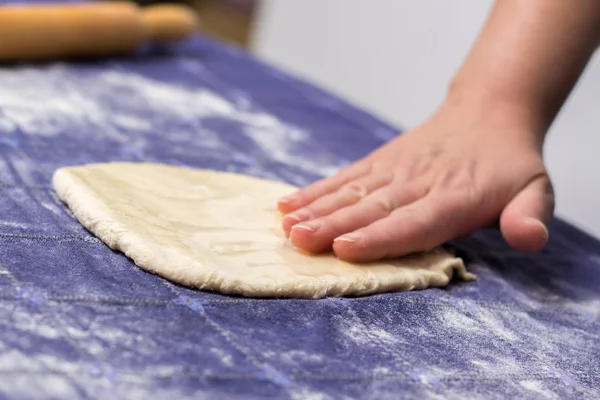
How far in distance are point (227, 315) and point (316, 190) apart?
11.8 inches

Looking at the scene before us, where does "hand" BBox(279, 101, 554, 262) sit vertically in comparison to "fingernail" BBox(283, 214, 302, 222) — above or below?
above

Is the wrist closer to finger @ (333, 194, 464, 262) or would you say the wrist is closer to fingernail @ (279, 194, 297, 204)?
finger @ (333, 194, 464, 262)

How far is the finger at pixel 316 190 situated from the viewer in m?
1.01

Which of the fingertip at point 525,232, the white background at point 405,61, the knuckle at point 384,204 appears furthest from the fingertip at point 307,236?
the white background at point 405,61

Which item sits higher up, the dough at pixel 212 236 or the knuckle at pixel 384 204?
the knuckle at pixel 384 204

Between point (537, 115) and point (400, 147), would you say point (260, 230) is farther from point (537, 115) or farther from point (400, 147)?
point (537, 115)

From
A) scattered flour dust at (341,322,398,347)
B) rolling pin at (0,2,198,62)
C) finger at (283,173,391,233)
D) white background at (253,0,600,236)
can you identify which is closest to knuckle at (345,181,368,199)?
finger at (283,173,391,233)

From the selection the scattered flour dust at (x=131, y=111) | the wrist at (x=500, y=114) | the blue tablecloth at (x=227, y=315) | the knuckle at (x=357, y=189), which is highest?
the wrist at (x=500, y=114)

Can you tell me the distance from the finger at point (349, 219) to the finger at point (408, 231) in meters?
0.02

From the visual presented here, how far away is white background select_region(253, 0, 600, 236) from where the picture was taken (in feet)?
6.66

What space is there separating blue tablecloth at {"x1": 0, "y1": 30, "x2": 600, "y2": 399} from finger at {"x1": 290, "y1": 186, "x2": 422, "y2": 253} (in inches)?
3.5

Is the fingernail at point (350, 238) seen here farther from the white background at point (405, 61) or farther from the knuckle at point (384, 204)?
the white background at point (405, 61)

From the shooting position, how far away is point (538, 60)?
1.17 metres

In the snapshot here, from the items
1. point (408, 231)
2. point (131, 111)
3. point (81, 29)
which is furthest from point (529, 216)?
point (81, 29)
